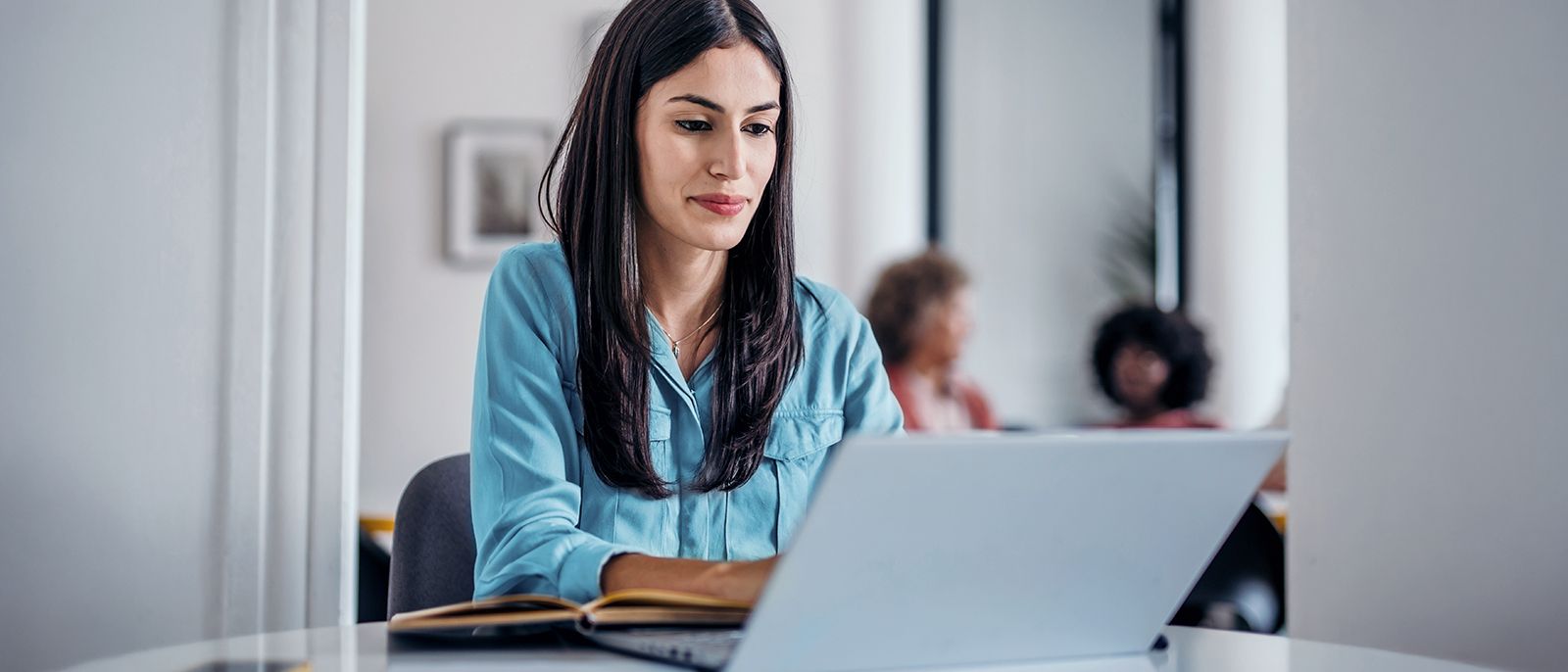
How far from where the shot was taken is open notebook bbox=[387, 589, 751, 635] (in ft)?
2.69

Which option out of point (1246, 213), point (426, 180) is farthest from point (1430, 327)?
point (426, 180)

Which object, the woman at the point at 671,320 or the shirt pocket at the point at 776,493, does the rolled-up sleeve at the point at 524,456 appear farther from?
the shirt pocket at the point at 776,493

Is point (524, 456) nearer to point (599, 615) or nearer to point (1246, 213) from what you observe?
point (599, 615)

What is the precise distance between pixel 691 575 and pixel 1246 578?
54.0 inches

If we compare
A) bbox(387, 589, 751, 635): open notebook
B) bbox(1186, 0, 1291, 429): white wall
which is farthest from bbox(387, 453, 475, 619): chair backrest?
bbox(1186, 0, 1291, 429): white wall

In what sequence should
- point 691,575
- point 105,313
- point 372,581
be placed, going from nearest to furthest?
point 691,575
point 105,313
point 372,581

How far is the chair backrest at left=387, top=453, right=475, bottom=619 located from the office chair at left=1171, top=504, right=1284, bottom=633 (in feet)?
3.76

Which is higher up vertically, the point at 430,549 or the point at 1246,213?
the point at 1246,213

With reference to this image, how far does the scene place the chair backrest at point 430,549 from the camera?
1317mm

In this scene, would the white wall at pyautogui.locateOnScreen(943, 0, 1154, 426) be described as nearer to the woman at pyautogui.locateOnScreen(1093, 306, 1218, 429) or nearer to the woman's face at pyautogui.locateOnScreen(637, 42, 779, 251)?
the woman at pyautogui.locateOnScreen(1093, 306, 1218, 429)

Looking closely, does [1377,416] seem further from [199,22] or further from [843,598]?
[199,22]

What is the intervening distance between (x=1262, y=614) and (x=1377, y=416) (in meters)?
0.66

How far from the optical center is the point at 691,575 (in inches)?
35.2

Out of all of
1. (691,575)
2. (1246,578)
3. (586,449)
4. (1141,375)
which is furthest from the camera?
(1141,375)
